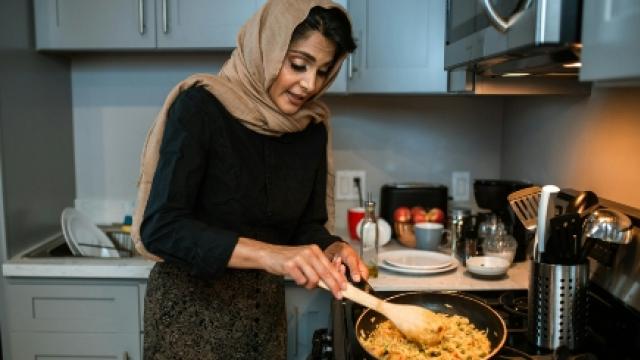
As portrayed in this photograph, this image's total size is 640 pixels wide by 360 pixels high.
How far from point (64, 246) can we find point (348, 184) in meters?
1.06

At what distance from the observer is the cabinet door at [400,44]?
1977 mm

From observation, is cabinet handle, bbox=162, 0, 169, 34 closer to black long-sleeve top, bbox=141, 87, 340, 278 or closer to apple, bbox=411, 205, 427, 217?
black long-sleeve top, bbox=141, 87, 340, 278

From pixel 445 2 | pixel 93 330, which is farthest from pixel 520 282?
pixel 93 330

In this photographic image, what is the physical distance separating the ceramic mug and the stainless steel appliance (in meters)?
0.77

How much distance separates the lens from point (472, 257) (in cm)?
181

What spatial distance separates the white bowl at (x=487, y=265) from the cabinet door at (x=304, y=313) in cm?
45

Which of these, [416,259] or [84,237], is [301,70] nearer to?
[416,259]

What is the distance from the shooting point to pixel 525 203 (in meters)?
1.28

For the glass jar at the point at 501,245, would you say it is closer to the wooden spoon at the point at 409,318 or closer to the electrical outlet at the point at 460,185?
the electrical outlet at the point at 460,185

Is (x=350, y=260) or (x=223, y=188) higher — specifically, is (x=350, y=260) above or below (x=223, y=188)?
below

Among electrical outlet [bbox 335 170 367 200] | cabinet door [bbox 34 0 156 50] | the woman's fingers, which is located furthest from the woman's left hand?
cabinet door [bbox 34 0 156 50]

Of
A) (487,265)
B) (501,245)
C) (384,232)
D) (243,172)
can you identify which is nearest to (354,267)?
(243,172)

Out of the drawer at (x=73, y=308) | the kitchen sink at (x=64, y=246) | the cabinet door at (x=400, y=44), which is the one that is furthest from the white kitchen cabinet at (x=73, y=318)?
the cabinet door at (x=400, y=44)

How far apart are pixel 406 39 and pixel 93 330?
1353 millimetres
